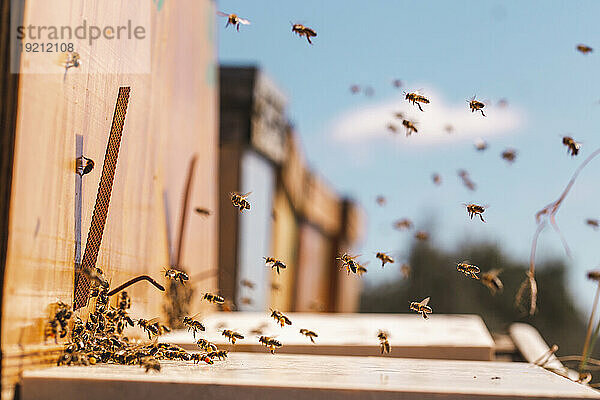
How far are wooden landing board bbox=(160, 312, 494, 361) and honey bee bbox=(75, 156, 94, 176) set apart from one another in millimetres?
1096

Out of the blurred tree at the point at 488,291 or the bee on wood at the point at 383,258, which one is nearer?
the bee on wood at the point at 383,258

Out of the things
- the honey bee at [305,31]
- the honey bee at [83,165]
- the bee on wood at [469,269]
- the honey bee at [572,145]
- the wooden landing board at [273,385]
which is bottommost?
the wooden landing board at [273,385]

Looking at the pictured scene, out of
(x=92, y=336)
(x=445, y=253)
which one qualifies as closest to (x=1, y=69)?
(x=92, y=336)

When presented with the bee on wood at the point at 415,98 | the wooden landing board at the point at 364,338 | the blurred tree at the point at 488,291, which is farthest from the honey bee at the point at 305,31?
the blurred tree at the point at 488,291

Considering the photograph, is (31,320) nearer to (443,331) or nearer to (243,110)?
(443,331)

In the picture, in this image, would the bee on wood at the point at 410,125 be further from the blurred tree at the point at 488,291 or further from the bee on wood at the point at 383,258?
the blurred tree at the point at 488,291

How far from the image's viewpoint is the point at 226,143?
6.81 meters

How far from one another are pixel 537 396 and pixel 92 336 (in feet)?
4.95

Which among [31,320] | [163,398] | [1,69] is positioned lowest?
[163,398]

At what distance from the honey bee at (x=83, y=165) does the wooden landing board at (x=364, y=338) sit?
1096mm

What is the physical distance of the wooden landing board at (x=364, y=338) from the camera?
11.6ft

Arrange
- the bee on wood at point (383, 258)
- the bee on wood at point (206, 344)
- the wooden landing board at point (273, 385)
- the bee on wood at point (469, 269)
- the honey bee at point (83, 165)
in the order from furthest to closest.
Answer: the bee on wood at point (383, 258) < the bee on wood at point (469, 269) < the bee on wood at point (206, 344) < the honey bee at point (83, 165) < the wooden landing board at point (273, 385)

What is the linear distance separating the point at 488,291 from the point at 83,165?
19.1m

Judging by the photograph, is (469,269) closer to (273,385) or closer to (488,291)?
(273,385)
